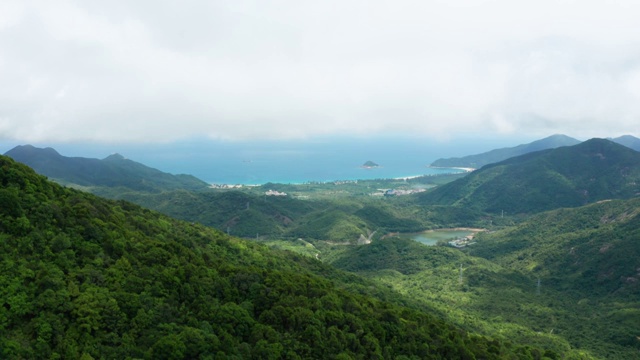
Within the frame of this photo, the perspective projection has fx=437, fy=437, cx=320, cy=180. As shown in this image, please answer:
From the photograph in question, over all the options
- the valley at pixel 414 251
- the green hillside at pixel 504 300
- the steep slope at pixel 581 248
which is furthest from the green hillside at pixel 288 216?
the steep slope at pixel 581 248

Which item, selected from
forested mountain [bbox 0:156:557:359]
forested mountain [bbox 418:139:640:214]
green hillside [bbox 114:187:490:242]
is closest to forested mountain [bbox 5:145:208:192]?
green hillside [bbox 114:187:490:242]

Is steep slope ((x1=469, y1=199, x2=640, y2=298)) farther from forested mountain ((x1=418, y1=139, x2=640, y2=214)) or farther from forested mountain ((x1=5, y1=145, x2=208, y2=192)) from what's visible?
forested mountain ((x1=5, y1=145, x2=208, y2=192))

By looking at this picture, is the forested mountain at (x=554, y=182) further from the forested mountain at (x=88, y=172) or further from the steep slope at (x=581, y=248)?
the forested mountain at (x=88, y=172)

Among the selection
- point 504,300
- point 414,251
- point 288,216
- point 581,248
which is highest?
point 288,216

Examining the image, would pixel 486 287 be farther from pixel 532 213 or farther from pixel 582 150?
pixel 582 150

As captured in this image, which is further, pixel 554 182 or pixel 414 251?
pixel 554 182

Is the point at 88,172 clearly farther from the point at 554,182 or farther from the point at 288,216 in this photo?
the point at 554,182

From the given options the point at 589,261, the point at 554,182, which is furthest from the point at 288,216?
the point at 554,182
